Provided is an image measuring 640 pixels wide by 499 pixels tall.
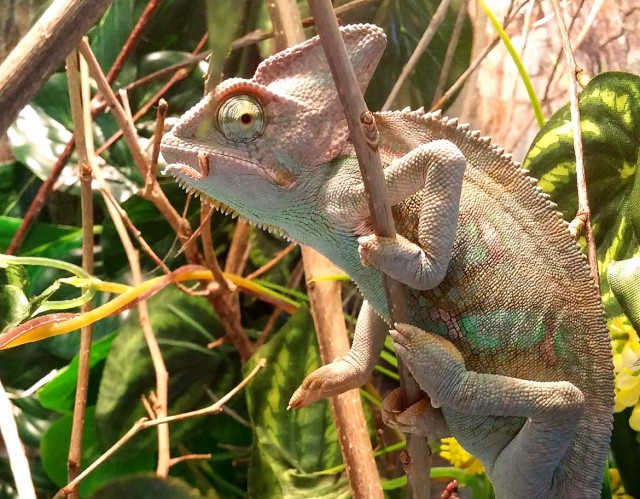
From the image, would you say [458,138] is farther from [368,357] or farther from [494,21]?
[494,21]

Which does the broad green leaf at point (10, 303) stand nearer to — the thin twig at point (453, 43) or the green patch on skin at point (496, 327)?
the green patch on skin at point (496, 327)

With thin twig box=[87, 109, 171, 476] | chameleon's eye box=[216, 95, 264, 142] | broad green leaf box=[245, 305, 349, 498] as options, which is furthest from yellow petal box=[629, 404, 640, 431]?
thin twig box=[87, 109, 171, 476]

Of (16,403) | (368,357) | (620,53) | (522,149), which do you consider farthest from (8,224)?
(620,53)

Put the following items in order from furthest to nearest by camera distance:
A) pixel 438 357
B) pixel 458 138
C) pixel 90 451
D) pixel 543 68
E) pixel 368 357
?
pixel 543 68 → pixel 90 451 → pixel 368 357 → pixel 458 138 → pixel 438 357

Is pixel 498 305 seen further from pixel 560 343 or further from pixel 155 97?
pixel 155 97

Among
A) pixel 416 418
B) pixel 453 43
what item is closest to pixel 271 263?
pixel 453 43

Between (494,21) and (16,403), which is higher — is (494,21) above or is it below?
above

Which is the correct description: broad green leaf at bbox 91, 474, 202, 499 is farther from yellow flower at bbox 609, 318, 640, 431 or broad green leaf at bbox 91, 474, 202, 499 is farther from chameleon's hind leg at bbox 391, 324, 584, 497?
yellow flower at bbox 609, 318, 640, 431

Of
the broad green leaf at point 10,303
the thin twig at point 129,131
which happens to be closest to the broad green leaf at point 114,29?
the thin twig at point 129,131
